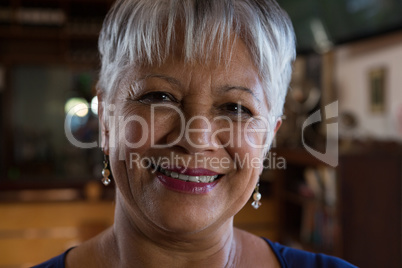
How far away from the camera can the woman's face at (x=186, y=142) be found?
88cm

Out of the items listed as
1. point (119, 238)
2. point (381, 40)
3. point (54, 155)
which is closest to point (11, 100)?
point (54, 155)

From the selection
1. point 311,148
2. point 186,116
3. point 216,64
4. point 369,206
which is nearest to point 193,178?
point 186,116

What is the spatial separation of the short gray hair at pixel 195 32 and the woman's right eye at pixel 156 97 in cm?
7

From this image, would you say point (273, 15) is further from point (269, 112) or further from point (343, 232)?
point (343, 232)

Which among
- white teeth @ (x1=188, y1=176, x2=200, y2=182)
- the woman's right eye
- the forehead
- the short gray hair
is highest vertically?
the short gray hair

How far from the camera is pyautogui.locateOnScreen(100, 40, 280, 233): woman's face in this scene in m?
0.88

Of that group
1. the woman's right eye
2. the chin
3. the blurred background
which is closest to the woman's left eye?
the woman's right eye

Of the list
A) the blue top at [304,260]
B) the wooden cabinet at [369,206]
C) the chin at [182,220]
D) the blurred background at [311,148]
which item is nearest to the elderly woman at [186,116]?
the chin at [182,220]

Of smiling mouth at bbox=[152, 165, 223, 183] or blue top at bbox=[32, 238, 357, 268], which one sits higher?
smiling mouth at bbox=[152, 165, 223, 183]

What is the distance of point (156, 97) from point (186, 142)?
0.40 feet

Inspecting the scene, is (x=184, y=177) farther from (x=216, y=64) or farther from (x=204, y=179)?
(x=216, y=64)

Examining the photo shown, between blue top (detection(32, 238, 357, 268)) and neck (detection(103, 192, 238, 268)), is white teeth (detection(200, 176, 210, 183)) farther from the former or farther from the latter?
blue top (detection(32, 238, 357, 268))

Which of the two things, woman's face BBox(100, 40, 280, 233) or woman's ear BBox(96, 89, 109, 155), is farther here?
woman's ear BBox(96, 89, 109, 155)

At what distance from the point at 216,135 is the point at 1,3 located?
5211 mm
